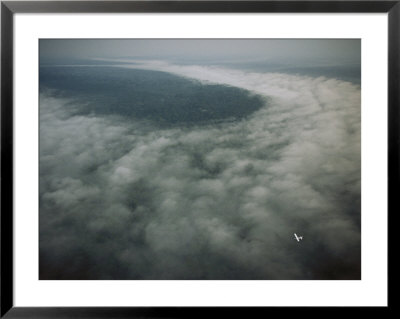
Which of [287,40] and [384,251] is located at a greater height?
[287,40]

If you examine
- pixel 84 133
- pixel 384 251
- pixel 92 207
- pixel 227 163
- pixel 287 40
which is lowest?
pixel 384 251

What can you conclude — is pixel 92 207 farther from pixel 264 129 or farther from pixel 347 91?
pixel 347 91

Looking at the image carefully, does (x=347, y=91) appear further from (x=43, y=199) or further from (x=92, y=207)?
(x=43, y=199)

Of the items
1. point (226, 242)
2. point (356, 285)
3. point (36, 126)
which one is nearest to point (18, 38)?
point (36, 126)

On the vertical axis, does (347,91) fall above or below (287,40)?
below

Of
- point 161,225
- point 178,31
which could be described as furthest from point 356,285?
point 178,31

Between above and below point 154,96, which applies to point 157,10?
above
